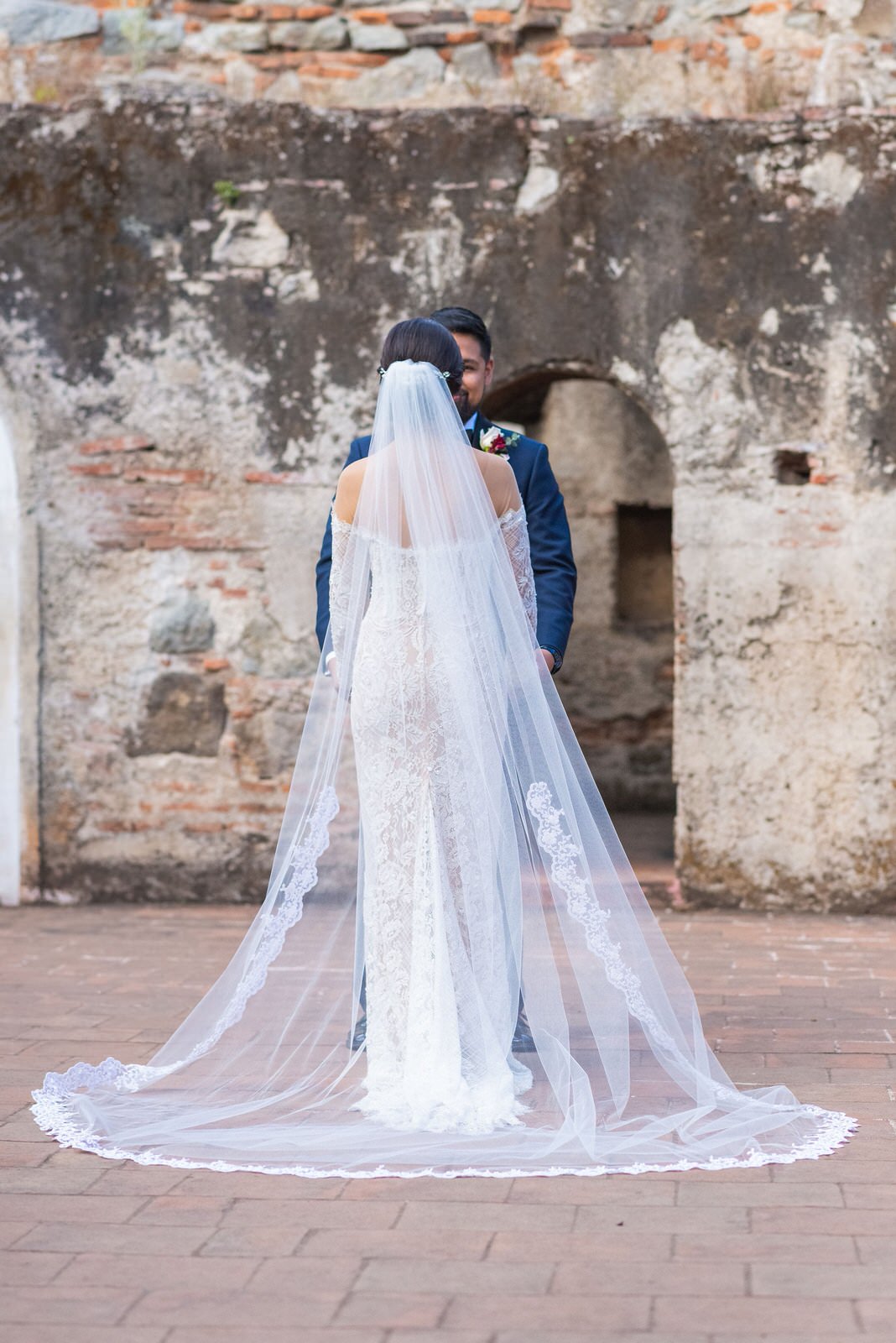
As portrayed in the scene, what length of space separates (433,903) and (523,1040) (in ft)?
1.56

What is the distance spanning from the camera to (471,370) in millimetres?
4668

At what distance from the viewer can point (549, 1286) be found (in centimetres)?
281

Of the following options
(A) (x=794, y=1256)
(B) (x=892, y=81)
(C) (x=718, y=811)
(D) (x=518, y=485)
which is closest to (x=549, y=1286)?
(A) (x=794, y=1256)

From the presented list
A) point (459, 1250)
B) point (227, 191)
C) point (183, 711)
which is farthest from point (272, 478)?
point (459, 1250)

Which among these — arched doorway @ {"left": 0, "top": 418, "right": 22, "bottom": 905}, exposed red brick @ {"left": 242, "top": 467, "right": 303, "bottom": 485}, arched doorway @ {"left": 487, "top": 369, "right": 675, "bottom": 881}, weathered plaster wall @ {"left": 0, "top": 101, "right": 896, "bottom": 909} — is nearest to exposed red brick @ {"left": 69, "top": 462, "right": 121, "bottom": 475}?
weathered plaster wall @ {"left": 0, "top": 101, "right": 896, "bottom": 909}

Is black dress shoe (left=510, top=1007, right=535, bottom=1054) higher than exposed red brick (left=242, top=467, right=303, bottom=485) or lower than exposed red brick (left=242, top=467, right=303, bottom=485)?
lower

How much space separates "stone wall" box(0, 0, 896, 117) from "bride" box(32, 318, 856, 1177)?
421cm

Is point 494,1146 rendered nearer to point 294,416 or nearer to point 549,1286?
point 549,1286

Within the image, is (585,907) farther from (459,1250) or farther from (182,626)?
(182,626)

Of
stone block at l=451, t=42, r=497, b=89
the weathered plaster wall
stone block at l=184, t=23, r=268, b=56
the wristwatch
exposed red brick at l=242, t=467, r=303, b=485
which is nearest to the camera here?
the wristwatch

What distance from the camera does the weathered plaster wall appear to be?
6.91 meters

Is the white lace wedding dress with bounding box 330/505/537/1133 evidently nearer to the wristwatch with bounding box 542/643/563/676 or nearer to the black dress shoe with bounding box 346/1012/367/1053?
the black dress shoe with bounding box 346/1012/367/1053

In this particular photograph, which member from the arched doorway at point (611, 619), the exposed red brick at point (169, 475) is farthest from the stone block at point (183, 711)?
the arched doorway at point (611, 619)

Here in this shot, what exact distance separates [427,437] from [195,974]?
2.43m
